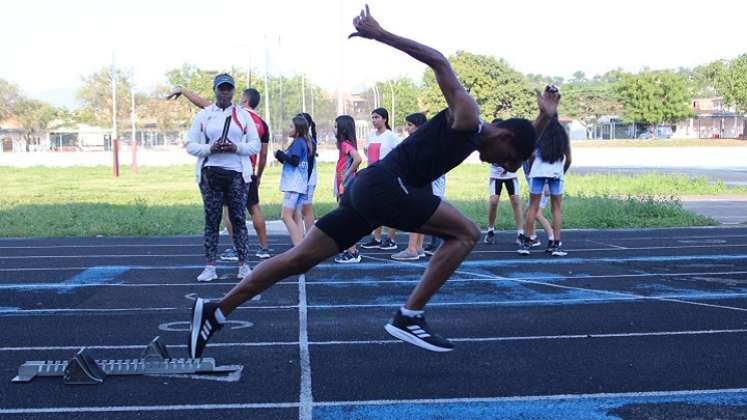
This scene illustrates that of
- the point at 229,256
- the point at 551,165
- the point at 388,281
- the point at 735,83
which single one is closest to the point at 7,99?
the point at 735,83

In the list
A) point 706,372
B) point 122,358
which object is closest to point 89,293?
point 122,358

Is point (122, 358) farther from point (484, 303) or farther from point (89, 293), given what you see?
point (484, 303)

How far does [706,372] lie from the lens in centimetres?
554

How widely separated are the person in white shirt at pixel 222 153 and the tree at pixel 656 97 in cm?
9023

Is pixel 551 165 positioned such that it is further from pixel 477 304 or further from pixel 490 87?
pixel 490 87

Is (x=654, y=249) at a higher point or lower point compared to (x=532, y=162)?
lower

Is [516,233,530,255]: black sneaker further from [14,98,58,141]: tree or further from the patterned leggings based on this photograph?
A: [14,98,58,141]: tree

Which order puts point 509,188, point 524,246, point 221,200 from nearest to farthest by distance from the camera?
1. point 221,200
2. point 524,246
3. point 509,188

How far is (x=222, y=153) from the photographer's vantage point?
875 cm

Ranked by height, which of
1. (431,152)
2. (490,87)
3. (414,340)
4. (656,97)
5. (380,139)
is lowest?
(414,340)

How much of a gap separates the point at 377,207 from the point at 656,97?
311ft

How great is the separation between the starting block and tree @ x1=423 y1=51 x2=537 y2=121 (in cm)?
7584

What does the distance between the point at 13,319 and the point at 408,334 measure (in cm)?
381

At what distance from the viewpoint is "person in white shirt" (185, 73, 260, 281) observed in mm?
8727
